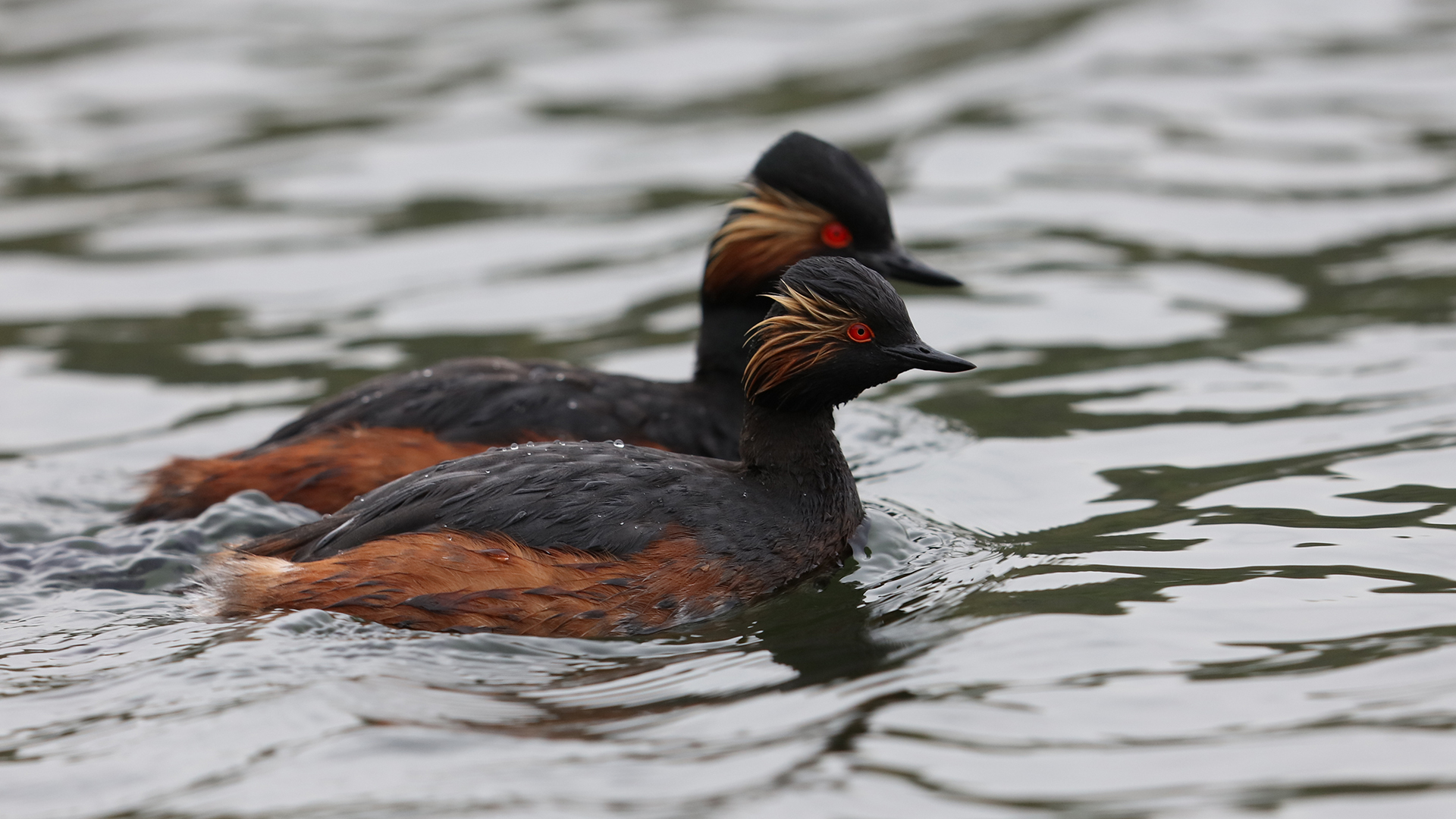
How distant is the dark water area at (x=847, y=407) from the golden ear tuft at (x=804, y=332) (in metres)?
0.88

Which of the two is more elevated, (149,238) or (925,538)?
(149,238)

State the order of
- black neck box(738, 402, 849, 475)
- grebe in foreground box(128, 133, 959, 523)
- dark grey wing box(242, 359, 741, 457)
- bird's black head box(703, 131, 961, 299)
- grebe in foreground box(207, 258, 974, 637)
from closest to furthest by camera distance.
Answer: grebe in foreground box(207, 258, 974, 637) → black neck box(738, 402, 849, 475) → grebe in foreground box(128, 133, 959, 523) → dark grey wing box(242, 359, 741, 457) → bird's black head box(703, 131, 961, 299)

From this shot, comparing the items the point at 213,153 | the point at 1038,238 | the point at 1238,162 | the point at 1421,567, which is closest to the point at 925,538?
the point at 1421,567

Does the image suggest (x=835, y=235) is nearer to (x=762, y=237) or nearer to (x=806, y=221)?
(x=806, y=221)

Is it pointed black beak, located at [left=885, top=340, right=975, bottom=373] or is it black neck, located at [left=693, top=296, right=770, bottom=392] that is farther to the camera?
black neck, located at [left=693, top=296, right=770, bottom=392]

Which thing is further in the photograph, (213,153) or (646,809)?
(213,153)

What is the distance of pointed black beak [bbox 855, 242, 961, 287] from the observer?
7770mm

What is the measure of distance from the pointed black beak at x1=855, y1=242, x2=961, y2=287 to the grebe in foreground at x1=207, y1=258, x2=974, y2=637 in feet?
4.65

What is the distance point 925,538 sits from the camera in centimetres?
657

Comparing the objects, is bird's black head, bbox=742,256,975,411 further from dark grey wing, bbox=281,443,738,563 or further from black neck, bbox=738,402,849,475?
dark grey wing, bbox=281,443,738,563

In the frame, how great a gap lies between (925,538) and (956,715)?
2014 millimetres

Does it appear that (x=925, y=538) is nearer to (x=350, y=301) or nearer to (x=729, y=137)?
(x=350, y=301)

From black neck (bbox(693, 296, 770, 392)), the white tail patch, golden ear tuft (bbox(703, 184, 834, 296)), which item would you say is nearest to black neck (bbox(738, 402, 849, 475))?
black neck (bbox(693, 296, 770, 392))

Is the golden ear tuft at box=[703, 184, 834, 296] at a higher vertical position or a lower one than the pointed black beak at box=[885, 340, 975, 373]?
higher
